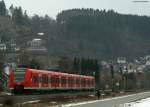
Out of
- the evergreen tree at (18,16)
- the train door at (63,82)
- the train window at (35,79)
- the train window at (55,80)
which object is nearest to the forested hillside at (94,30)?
the evergreen tree at (18,16)

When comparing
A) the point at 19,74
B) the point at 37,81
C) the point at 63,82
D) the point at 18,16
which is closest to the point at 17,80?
the point at 19,74

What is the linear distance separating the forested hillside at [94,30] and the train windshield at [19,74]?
94.9 m

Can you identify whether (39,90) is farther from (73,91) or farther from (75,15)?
(75,15)

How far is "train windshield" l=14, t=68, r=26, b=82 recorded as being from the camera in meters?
50.5

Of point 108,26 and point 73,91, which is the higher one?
point 108,26

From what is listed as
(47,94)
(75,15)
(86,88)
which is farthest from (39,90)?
(75,15)

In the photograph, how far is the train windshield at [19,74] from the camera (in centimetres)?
5047

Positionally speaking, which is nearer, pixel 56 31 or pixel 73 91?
pixel 73 91

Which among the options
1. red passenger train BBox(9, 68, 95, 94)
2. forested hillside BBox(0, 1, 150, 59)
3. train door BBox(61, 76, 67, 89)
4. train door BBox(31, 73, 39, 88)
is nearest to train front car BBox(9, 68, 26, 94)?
red passenger train BBox(9, 68, 95, 94)

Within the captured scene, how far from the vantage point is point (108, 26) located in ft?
594

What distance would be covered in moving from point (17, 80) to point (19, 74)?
0.58 m

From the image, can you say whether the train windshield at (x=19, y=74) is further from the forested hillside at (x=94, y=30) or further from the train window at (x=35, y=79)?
the forested hillside at (x=94, y=30)

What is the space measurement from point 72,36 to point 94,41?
701 centimetres

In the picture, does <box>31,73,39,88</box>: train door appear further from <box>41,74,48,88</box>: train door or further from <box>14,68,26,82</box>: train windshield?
<box>41,74,48,88</box>: train door
